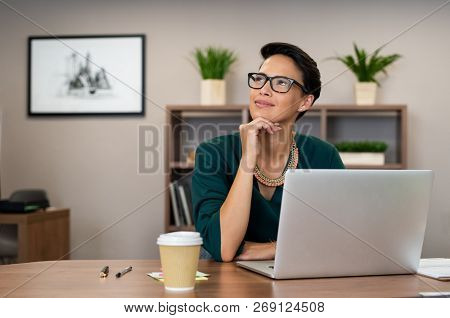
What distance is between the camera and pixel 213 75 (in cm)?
326

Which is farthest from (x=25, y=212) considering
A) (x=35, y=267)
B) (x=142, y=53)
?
(x=35, y=267)

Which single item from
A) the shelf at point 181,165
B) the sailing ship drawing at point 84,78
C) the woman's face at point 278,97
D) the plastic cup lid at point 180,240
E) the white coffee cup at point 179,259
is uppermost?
the sailing ship drawing at point 84,78

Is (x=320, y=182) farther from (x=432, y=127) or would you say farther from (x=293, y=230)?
(x=432, y=127)

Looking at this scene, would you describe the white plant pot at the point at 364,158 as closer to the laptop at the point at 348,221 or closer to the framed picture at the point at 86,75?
the framed picture at the point at 86,75

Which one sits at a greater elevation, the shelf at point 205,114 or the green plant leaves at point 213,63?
the green plant leaves at point 213,63

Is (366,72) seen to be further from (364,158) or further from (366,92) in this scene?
(364,158)

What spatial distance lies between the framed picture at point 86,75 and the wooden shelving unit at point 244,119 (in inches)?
11.9

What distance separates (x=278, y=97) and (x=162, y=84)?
202 centimetres

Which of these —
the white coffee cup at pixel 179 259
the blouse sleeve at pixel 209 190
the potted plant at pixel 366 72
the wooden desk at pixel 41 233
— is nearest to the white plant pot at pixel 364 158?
the potted plant at pixel 366 72

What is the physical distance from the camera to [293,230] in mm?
1037

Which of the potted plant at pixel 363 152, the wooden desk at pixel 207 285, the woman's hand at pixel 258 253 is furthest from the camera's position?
the potted plant at pixel 363 152

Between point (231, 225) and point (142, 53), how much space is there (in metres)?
2.34

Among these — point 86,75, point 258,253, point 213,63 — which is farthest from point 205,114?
point 258,253

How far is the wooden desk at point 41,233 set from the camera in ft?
9.32
